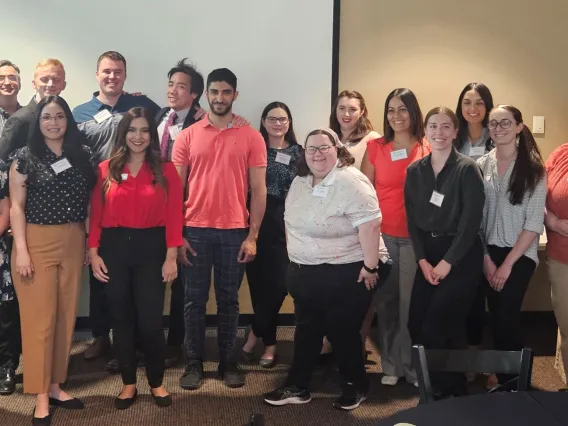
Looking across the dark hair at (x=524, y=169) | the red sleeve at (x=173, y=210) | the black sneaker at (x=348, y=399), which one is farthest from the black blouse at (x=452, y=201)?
the red sleeve at (x=173, y=210)

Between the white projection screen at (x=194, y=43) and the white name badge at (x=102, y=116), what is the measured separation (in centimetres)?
55

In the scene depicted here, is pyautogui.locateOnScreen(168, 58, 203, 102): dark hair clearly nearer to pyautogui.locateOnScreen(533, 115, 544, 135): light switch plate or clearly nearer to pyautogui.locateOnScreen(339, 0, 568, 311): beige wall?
pyautogui.locateOnScreen(339, 0, 568, 311): beige wall

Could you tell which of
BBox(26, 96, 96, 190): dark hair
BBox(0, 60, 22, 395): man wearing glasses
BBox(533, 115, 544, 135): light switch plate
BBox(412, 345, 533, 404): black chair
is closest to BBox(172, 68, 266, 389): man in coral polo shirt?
BBox(26, 96, 96, 190): dark hair

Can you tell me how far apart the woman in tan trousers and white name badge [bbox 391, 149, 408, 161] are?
1.57m

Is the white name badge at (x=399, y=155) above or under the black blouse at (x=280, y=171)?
above

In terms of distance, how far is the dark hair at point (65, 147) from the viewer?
2.60m

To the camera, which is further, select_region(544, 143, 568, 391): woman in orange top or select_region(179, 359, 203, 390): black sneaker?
select_region(179, 359, 203, 390): black sneaker

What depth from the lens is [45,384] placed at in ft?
8.94

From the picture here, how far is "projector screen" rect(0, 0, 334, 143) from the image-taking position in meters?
3.71

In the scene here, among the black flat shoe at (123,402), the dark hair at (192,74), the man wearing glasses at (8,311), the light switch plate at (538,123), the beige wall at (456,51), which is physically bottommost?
the black flat shoe at (123,402)

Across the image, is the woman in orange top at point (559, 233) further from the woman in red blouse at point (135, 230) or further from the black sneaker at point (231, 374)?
the woman in red blouse at point (135, 230)

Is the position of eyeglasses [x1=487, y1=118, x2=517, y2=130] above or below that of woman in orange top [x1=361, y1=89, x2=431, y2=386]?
above

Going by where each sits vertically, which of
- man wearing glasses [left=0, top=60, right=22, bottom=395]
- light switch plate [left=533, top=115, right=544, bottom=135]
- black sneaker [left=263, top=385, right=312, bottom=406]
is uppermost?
light switch plate [left=533, top=115, right=544, bottom=135]

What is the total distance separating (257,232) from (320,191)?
58 cm
